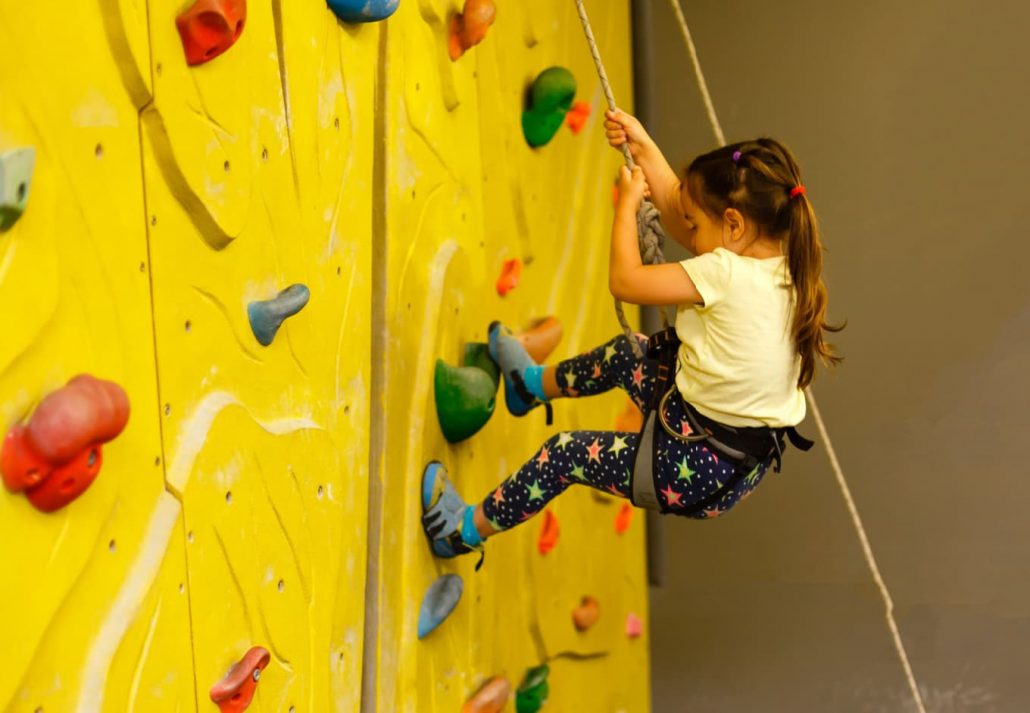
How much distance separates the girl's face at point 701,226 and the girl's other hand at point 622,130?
10 cm

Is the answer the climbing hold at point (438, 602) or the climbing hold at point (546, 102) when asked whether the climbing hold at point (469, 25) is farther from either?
the climbing hold at point (438, 602)

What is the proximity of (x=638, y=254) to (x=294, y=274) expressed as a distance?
49cm

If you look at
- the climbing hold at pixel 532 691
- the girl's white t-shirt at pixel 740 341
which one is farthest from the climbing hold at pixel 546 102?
the climbing hold at pixel 532 691

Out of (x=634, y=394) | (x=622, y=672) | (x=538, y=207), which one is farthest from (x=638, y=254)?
(x=622, y=672)

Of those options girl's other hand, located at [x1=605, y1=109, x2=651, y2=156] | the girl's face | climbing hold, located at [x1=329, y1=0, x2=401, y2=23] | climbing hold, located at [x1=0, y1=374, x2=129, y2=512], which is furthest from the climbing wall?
climbing hold, located at [x1=0, y1=374, x2=129, y2=512]

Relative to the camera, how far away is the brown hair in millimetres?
1728

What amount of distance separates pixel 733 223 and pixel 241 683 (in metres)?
0.89

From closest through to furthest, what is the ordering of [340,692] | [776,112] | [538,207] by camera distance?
[340,692] < [538,207] < [776,112]

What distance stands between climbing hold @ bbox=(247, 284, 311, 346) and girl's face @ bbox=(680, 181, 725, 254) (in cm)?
60

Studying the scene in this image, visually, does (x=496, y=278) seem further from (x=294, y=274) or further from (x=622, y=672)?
(x=622, y=672)

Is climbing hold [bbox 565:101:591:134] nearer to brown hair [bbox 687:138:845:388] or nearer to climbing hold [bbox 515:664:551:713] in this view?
brown hair [bbox 687:138:845:388]

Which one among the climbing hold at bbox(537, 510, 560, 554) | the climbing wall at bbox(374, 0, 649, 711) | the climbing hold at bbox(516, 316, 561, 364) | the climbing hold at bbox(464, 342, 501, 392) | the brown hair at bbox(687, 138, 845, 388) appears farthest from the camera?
the climbing hold at bbox(537, 510, 560, 554)

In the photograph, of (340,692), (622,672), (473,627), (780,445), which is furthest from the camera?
(622,672)

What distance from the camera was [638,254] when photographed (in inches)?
69.3
